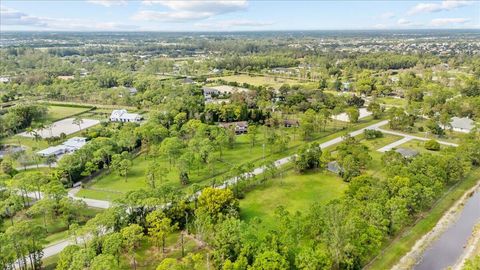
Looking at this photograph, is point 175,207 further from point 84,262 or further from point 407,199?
point 407,199

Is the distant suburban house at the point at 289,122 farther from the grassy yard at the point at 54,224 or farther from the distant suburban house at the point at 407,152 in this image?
the grassy yard at the point at 54,224

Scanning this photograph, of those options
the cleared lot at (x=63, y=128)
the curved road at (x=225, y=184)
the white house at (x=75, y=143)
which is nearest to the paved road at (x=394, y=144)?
the curved road at (x=225, y=184)

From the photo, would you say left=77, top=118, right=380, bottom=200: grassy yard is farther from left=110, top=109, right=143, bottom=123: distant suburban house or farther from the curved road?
Result: left=110, top=109, right=143, bottom=123: distant suburban house

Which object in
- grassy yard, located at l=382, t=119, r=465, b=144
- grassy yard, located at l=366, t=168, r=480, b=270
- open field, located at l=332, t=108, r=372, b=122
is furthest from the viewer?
open field, located at l=332, t=108, r=372, b=122

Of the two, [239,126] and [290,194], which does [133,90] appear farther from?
[290,194]

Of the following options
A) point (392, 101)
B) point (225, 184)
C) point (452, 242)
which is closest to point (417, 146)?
point (452, 242)

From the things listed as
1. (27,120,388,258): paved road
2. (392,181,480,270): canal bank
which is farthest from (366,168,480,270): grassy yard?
(27,120,388,258): paved road

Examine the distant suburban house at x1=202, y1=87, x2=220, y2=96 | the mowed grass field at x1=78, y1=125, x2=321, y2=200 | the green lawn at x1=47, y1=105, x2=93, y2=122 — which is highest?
the distant suburban house at x1=202, y1=87, x2=220, y2=96
